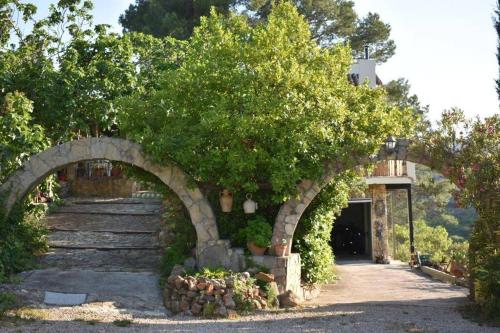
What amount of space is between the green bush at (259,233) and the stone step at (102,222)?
17.3ft

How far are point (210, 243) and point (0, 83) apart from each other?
22.0 ft

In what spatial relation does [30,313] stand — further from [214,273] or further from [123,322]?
[214,273]

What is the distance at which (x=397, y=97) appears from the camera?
88.5 feet

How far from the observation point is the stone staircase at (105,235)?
11.9 m

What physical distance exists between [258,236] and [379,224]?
9721 mm

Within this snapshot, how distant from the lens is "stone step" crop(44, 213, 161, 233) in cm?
1496

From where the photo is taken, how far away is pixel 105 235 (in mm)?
14391

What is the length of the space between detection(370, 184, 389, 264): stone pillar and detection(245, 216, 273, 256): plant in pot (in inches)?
370

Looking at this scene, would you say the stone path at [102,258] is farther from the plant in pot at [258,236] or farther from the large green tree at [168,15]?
the large green tree at [168,15]

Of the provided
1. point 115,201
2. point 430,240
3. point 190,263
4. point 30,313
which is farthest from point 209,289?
point 430,240

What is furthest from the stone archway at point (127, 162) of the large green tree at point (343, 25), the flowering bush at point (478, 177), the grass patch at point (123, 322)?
the large green tree at point (343, 25)

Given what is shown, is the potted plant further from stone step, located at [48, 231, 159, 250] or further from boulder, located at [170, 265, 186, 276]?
stone step, located at [48, 231, 159, 250]

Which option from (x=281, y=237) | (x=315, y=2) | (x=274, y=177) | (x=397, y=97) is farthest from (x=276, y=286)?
(x=397, y=97)

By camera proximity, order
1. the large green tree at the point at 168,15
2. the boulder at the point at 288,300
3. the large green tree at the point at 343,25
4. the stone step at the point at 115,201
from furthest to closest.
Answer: the large green tree at the point at 343,25, the large green tree at the point at 168,15, the stone step at the point at 115,201, the boulder at the point at 288,300
